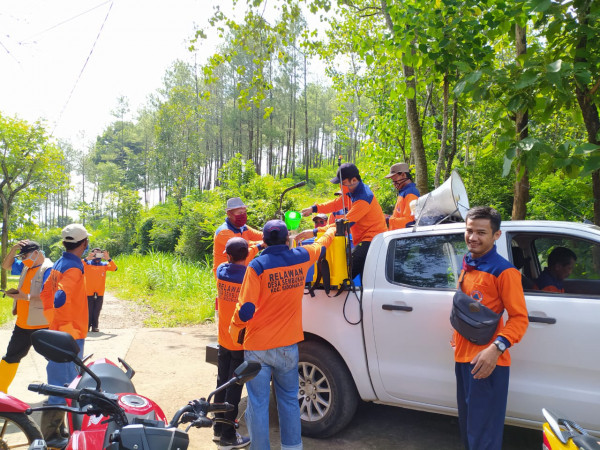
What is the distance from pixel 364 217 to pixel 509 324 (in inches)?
75.8

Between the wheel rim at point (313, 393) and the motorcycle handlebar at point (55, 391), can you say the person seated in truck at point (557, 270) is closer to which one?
the wheel rim at point (313, 393)

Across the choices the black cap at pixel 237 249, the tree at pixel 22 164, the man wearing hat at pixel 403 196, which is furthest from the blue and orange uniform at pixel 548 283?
the tree at pixel 22 164

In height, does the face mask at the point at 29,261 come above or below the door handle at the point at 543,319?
above

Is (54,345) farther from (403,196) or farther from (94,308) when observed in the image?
(94,308)

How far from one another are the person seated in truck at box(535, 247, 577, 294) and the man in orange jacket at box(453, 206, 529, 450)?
0.80 metres

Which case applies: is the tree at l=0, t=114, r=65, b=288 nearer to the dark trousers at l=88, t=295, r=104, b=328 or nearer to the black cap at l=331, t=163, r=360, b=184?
the dark trousers at l=88, t=295, r=104, b=328

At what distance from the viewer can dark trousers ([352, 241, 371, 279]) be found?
4270mm

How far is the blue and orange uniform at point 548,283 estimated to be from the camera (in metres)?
3.45

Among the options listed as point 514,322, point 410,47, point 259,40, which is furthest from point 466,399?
point 259,40

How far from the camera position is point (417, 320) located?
11.6 ft

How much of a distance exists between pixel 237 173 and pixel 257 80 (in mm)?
8355

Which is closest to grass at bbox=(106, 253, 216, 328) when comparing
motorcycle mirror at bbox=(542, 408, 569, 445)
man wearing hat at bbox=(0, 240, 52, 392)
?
man wearing hat at bbox=(0, 240, 52, 392)

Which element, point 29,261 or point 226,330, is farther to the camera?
point 29,261

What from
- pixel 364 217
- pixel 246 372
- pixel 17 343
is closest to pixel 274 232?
pixel 364 217
